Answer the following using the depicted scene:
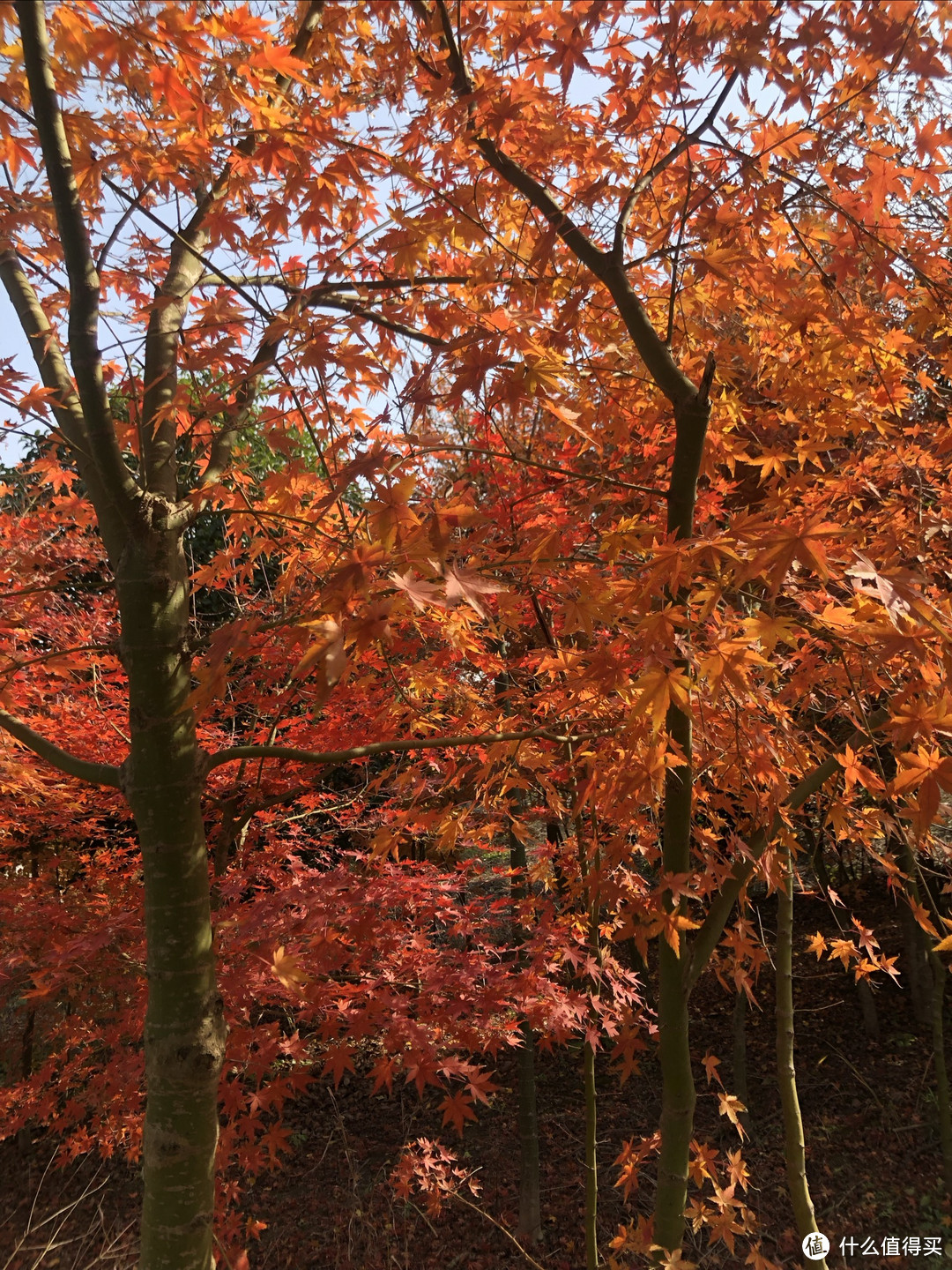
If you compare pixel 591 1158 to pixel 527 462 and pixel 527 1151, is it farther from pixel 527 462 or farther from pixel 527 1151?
pixel 527 462

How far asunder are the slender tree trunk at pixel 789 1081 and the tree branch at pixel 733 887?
2.82ft

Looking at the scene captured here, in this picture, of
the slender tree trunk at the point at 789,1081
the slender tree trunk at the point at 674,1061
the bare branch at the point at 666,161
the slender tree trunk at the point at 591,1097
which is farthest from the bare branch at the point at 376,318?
the slender tree trunk at the point at 789,1081

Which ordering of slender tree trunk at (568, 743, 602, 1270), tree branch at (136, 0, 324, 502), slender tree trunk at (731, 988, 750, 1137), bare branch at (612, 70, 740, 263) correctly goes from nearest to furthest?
bare branch at (612, 70, 740, 263), tree branch at (136, 0, 324, 502), slender tree trunk at (568, 743, 602, 1270), slender tree trunk at (731, 988, 750, 1137)

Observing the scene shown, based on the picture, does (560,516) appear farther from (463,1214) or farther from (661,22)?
(463,1214)

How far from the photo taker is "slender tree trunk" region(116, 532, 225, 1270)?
193 cm

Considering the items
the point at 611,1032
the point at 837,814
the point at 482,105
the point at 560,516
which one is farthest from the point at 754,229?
the point at 611,1032

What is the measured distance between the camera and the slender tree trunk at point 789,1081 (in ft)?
10.9

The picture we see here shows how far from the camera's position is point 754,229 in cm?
216

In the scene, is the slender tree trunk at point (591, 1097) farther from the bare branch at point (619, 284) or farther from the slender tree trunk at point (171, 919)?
the bare branch at point (619, 284)

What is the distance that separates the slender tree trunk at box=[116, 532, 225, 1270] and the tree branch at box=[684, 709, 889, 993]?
4.43 feet

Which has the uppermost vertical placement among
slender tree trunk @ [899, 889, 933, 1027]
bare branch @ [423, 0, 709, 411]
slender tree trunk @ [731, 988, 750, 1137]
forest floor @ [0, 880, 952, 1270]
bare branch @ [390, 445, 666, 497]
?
Result: bare branch @ [423, 0, 709, 411]

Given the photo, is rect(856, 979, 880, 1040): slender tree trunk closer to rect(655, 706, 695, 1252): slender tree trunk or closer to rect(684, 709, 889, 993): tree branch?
rect(684, 709, 889, 993): tree branch

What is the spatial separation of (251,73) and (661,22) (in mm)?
1053

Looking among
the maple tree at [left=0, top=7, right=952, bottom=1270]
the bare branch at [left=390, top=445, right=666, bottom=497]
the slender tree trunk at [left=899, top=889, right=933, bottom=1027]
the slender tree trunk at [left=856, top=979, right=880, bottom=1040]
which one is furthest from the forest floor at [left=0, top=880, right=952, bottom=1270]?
the bare branch at [left=390, top=445, right=666, bottom=497]
